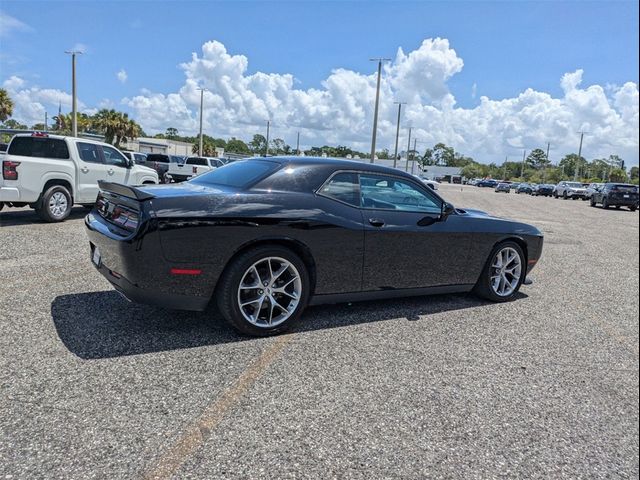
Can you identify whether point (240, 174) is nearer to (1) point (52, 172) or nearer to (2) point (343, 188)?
(2) point (343, 188)

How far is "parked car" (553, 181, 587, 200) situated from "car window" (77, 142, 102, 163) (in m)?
39.5

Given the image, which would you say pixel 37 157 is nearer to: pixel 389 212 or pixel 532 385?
pixel 389 212

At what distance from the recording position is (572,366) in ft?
11.5

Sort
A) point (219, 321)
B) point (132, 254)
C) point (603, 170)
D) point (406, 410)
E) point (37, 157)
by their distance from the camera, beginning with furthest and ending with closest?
point (603, 170) → point (37, 157) → point (219, 321) → point (132, 254) → point (406, 410)

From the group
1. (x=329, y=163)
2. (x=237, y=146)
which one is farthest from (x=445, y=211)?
(x=237, y=146)

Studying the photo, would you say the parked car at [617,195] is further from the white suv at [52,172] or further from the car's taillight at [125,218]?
the car's taillight at [125,218]

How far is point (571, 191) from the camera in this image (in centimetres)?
4025

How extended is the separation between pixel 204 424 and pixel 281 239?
5.27 feet

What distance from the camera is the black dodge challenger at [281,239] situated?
3.47 meters

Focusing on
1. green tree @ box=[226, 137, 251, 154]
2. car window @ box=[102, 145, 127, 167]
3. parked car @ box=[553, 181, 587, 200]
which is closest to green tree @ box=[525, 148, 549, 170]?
green tree @ box=[226, 137, 251, 154]

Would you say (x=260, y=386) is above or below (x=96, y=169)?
below

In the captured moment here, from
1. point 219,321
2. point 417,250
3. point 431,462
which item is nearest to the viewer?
point 431,462

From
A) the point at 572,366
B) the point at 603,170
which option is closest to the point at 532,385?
the point at 572,366

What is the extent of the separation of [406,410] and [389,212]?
2.01 metres
